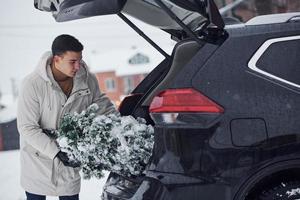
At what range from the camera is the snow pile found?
114 inches

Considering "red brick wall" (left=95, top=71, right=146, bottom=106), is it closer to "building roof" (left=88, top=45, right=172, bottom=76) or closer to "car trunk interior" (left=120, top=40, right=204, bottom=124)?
"building roof" (left=88, top=45, right=172, bottom=76)

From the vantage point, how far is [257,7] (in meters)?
9.72

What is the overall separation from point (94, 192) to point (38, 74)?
2.72 m

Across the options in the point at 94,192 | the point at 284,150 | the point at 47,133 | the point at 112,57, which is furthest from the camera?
the point at 112,57

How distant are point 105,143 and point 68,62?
0.69 metres

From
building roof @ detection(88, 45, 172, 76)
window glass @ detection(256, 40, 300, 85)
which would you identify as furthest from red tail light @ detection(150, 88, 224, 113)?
building roof @ detection(88, 45, 172, 76)

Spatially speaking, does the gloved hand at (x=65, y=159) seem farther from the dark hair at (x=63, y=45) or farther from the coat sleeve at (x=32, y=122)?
the dark hair at (x=63, y=45)

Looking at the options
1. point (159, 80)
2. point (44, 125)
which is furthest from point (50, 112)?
point (159, 80)

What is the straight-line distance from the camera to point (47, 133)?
3.20 m

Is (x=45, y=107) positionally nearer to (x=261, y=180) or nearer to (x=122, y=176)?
(x=122, y=176)

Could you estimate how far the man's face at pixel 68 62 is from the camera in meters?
3.17

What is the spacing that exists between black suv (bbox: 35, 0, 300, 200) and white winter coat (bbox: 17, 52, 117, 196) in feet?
2.36

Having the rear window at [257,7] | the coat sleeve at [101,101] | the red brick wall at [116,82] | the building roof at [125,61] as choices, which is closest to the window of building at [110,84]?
the red brick wall at [116,82]

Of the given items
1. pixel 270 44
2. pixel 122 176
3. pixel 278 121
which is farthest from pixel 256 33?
pixel 122 176
